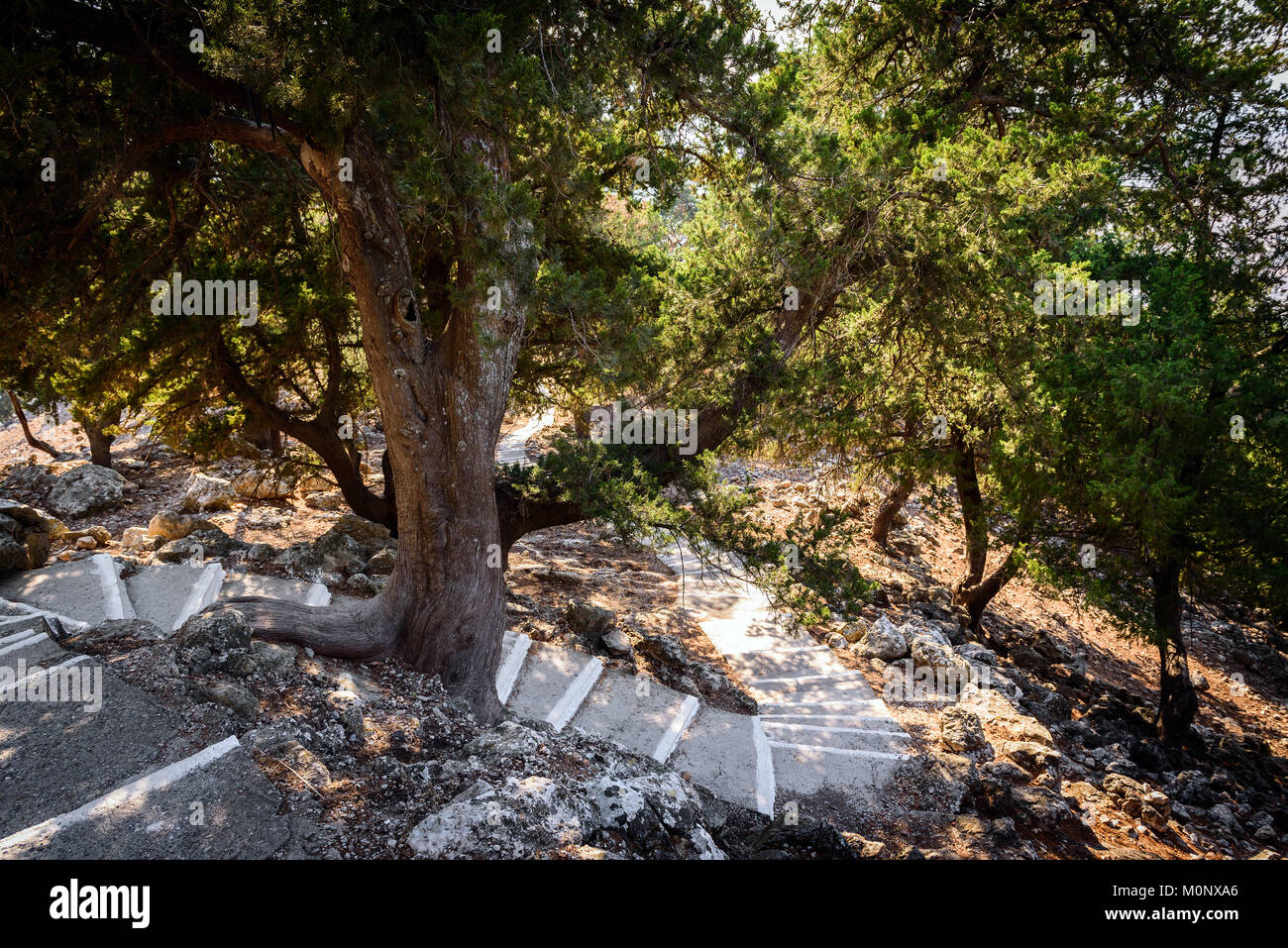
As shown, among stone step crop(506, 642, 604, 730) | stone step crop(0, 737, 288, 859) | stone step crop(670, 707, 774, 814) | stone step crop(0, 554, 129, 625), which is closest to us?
stone step crop(0, 737, 288, 859)

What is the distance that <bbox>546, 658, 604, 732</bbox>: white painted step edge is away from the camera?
21.9 feet

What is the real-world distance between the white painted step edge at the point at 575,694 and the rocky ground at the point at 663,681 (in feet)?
1.65

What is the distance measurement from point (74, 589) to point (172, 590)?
786mm

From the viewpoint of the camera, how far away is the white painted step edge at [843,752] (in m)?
6.87

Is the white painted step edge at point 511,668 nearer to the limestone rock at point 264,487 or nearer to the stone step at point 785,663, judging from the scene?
the stone step at point 785,663

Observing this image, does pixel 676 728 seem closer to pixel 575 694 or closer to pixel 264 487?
pixel 575 694

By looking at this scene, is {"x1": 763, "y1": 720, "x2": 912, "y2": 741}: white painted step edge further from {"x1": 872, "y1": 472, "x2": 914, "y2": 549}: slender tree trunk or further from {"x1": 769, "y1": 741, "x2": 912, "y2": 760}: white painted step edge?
{"x1": 872, "y1": 472, "x2": 914, "y2": 549}: slender tree trunk

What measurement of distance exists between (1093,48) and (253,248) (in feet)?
32.9

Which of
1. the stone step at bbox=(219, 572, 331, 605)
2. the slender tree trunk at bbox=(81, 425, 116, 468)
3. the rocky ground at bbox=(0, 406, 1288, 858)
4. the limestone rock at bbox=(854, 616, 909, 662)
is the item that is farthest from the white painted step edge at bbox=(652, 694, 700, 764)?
the slender tree trunk at bbox=(81, 425, 116, 468)

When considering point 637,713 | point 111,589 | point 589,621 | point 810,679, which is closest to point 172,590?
point 111,589

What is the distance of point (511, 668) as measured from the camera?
23.7ft

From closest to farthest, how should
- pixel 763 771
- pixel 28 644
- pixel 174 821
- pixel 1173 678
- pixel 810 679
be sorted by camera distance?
pixel 174 821, pixel 28 644, pixel 763 771, pixel 810 679, pixel 1173 678

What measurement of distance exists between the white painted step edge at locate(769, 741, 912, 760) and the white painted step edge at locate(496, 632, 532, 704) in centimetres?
277
